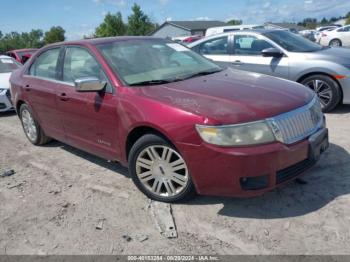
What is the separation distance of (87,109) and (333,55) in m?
4.70

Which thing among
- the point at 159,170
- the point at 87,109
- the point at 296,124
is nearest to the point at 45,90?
the point at 87,109

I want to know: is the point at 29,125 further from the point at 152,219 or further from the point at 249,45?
the point at 249,45

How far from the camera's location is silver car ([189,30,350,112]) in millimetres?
6199

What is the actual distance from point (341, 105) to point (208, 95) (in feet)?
14.9

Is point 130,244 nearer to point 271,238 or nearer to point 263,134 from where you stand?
point 271,238

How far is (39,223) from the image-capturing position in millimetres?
3426

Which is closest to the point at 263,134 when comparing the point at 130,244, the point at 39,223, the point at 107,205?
the point at 130,244

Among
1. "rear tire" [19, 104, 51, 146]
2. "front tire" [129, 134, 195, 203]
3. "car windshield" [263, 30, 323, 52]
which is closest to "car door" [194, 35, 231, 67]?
"car windshield" [263, 30, 323, 52]

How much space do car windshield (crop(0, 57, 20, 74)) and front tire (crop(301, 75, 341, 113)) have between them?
24.9ft

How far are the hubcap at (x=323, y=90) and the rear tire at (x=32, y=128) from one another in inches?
185

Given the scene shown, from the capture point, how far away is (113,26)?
54344 mm

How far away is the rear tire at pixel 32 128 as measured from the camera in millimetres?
5465

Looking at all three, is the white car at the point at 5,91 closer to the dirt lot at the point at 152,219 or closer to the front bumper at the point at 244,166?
the dirt lot at the point at 152,219

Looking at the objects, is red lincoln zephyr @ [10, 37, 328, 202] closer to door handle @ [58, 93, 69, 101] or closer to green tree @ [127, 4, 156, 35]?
door handle @ [58, 93, 69, 101]
